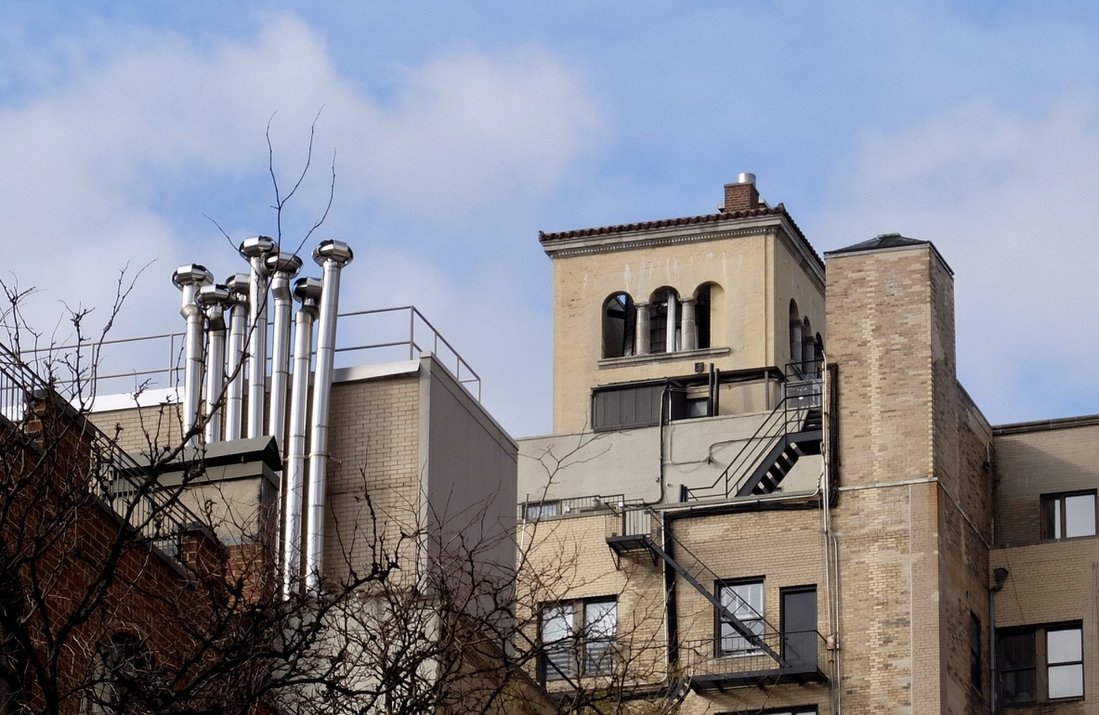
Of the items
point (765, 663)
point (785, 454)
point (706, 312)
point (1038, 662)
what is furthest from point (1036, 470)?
point (706, 312)

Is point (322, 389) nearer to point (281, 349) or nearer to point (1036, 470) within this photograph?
point (281, 349)

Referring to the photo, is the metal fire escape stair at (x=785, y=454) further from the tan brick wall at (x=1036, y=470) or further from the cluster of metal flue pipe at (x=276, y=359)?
the cluster of metal flue pipe at (x=276, y=359)

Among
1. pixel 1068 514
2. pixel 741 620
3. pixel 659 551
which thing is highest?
pixel 1068 514

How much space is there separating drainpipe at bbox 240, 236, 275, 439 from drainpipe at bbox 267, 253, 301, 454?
147 mm

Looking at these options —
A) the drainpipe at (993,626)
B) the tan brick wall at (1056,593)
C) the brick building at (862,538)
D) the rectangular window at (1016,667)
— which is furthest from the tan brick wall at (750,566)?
the tan brick wall at (1056,593)

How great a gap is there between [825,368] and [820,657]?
564 centimetres

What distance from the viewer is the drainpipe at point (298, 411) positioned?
32188mm

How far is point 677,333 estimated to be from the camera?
64500 mm

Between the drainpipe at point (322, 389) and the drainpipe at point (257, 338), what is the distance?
0.76 metres

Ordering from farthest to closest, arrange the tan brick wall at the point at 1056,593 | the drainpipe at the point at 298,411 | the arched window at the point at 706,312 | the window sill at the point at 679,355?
1. the arched window at the point at 706,312
2. the window sill at the point at 679,355
3. the tan brick wall at the point at 1056,593
4. the drainpipe at the point at 298,411

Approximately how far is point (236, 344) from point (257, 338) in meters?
0.37

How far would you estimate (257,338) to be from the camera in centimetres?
3491

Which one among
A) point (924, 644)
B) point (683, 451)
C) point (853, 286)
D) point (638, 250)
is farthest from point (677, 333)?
point (924, 644)

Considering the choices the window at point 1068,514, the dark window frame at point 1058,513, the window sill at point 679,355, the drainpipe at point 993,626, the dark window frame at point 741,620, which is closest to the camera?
the dark window frame at point 741,620
